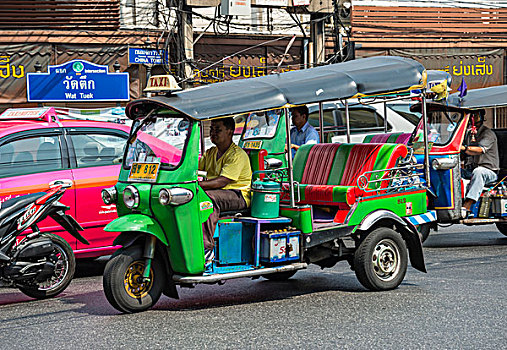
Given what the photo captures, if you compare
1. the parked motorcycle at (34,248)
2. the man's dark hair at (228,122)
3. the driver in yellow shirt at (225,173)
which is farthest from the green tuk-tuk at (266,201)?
the parked motorcycle at (34,248)

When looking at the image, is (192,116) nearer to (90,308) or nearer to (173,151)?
(173,151)

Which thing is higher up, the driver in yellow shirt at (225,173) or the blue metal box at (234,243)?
the driver in yellow shirt at (225,173)

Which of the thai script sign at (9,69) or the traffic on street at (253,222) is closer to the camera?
the traffic on street at (253,222)

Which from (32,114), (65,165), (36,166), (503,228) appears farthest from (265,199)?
(503,228)

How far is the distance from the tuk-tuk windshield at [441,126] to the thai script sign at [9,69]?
10551 mm

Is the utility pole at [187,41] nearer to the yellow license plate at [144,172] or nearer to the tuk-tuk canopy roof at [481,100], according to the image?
the tuk-tuk canopy roof at [481,100]

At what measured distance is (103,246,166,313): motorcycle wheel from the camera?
677 centimetres

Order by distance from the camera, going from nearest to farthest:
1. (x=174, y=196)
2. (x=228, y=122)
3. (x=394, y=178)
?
(x=174, y=196), (x=228, y=122), (x=394, y=178)

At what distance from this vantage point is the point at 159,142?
7.23 metres

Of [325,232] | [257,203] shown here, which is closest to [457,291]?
[325,232]

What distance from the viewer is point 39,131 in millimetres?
8828

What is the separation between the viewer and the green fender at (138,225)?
676cm

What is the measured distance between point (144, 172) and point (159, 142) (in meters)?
0.31

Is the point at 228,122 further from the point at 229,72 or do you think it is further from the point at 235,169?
the point at 229,72
